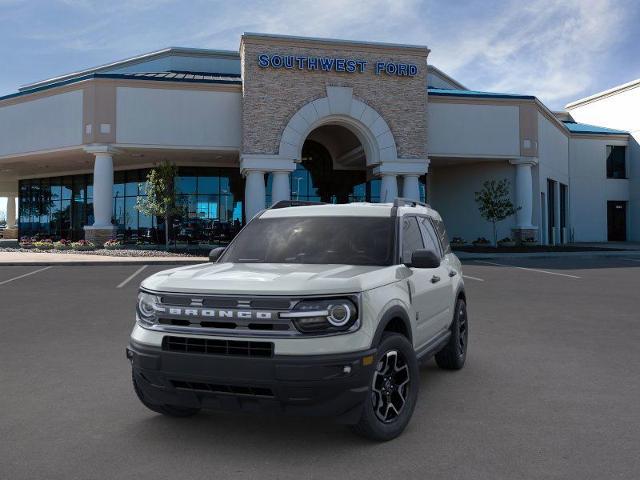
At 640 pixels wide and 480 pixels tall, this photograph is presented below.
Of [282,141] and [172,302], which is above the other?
[282,141]

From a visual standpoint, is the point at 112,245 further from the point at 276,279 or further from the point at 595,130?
the point at 595,130

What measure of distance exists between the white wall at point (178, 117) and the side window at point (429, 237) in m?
24.5

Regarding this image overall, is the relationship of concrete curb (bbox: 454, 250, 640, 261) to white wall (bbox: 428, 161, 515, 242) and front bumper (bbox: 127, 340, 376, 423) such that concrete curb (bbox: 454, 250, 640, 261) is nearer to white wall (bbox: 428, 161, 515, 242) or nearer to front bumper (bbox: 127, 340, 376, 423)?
white wall (bbox: 428, 161, 515, 242)

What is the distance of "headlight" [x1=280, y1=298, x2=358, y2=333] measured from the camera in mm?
3818

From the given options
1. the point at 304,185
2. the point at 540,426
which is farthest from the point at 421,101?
the point at 540,426

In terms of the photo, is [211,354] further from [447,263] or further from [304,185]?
[304,185]

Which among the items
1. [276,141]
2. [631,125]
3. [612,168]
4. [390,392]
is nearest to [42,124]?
[276,141]

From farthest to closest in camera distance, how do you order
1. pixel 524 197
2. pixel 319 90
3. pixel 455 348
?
1. pixel 524 197
2. pixel 319 90
3. pixel 455 348

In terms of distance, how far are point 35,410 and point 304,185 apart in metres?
32.1

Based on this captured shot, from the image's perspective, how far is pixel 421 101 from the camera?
Result: 30016 millimetres

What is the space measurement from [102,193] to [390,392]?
28.1 metres

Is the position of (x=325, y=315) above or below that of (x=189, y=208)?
below

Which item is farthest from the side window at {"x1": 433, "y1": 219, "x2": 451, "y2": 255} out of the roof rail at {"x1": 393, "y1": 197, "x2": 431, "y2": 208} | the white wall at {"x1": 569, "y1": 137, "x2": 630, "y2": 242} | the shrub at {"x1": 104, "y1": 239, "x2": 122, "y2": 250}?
the white wall at {"x1": 569, "y1": 137, "x2": 630, "y2": 242}

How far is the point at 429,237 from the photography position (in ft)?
20.0
